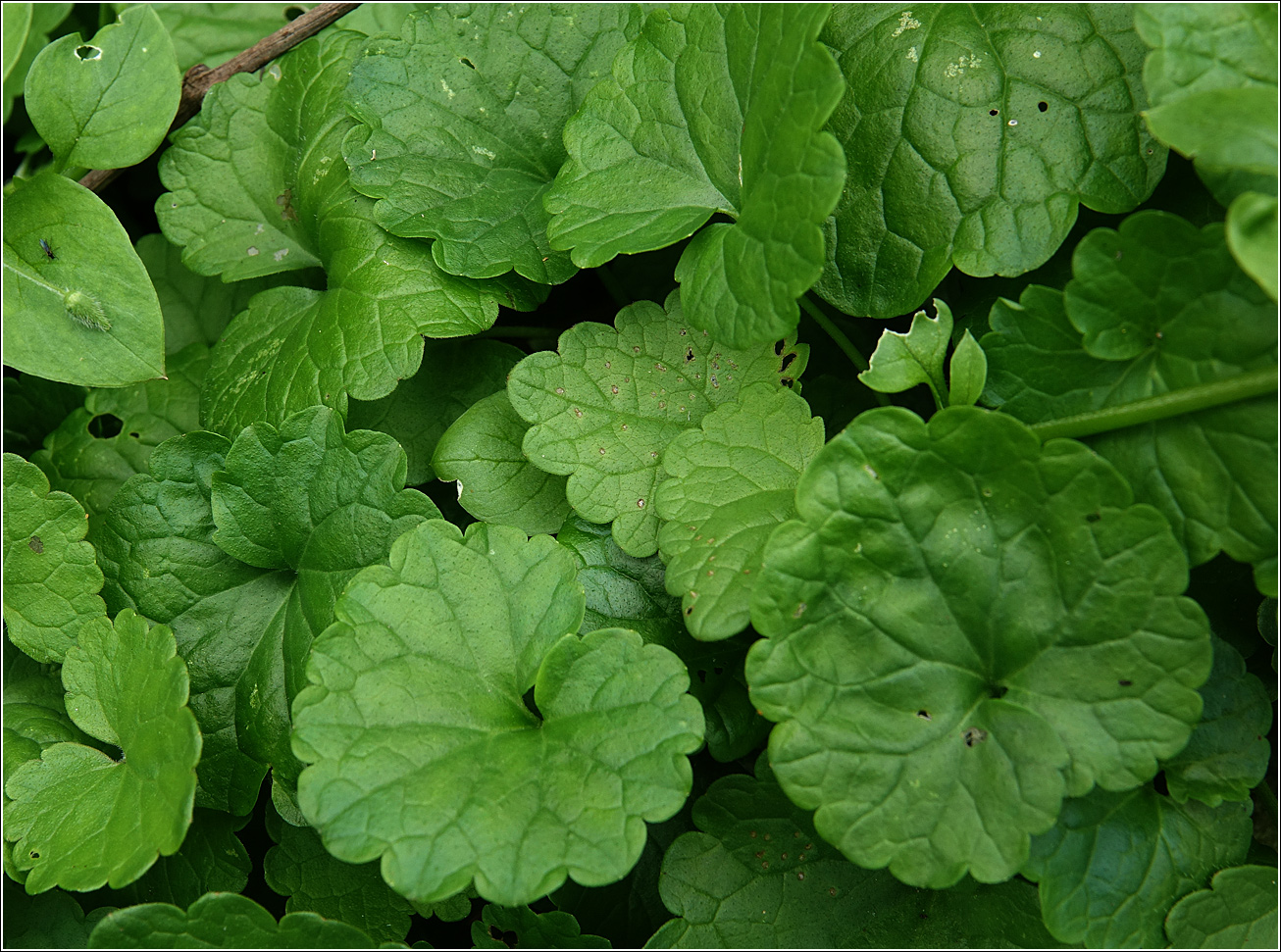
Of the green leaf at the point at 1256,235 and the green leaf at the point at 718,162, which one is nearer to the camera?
the green leaf at the point at 1256,235

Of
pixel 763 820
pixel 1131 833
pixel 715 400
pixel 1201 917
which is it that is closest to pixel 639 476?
pixel 715 400

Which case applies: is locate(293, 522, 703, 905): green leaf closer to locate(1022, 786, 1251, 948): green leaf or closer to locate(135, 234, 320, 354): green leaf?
locate(1022, 786, 1251, 948): green leaf

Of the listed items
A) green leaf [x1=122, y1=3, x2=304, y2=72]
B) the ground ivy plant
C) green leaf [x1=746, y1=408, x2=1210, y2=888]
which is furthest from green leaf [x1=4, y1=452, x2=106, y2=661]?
green leaf [x1=746, y1=408, x2=1210, y2=888]

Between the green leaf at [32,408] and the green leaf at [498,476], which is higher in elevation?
the green leaf at [498,476]

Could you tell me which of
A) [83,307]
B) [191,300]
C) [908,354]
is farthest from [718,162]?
[191,300]

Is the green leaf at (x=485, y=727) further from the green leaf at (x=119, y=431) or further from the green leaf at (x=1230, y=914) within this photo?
the green leaf at (x=119, y=431)

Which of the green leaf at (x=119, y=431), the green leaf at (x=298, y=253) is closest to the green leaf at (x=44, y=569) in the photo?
the green leaf at (x=119, y=431)

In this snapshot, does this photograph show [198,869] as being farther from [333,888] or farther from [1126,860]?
[1126,860]
